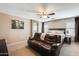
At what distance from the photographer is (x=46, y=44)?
187 centimetres

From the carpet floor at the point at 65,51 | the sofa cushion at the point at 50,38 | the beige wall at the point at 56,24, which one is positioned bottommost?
the carpet floor at the point at 65,51

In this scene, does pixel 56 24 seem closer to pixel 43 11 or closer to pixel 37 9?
pixel 43 11

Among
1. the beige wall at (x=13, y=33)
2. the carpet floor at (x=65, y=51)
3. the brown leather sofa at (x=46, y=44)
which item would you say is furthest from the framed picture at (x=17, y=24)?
the carpet floor at (x=65, y=51)

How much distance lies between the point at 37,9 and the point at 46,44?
711 mm

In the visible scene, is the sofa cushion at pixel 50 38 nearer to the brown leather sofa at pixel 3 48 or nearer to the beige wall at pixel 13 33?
the beige wall at pixel 13 33

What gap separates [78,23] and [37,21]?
0.83 metres

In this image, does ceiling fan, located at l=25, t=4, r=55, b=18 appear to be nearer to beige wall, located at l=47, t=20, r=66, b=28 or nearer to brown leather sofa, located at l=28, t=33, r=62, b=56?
beige wall, located at l=47, t=20, r=66, b=28

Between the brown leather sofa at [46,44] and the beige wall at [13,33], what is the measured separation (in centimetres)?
16

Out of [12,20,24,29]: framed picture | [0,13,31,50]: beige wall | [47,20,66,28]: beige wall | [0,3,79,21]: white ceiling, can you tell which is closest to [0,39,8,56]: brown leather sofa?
[0,13,31,50]: beige wall

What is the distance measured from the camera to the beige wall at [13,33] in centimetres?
187

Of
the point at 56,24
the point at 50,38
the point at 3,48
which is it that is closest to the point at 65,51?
the point at 50,38

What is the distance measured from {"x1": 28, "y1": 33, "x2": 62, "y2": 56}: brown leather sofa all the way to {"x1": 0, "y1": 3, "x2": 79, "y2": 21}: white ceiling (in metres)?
0.42

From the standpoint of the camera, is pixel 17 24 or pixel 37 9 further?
pixel 17 24

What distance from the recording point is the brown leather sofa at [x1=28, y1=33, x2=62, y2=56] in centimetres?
175
